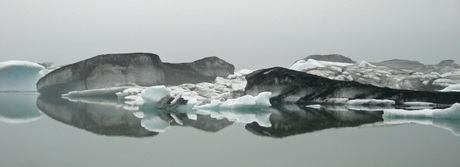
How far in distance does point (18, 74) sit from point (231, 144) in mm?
24640

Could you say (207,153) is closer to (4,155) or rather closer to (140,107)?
(4,155)

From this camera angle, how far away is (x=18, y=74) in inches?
1001

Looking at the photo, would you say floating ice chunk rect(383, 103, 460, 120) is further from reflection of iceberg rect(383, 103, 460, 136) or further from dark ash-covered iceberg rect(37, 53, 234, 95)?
dark ash-covered iceberg rect(37, 53, 234, 95)

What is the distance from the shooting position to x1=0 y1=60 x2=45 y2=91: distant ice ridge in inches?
939

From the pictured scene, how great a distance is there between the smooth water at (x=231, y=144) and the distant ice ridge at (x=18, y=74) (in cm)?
1904

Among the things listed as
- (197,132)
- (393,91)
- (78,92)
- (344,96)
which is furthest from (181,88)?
(197,132)

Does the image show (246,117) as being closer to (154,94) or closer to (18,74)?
(154,94)

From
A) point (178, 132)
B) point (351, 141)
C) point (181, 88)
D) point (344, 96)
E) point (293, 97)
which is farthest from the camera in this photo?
point (181, 88)

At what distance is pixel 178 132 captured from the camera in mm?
6070

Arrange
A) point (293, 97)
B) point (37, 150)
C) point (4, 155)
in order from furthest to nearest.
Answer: point (293, 97)
point (37, 150)
point (4, 155)

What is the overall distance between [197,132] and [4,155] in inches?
106

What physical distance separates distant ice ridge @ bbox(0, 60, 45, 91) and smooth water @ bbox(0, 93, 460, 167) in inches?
749

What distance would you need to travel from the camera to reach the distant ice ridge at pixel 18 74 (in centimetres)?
2384

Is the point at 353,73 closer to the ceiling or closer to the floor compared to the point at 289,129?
closer to the ceiling
